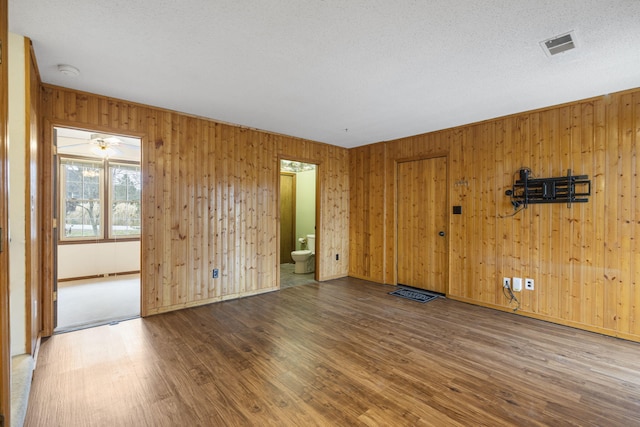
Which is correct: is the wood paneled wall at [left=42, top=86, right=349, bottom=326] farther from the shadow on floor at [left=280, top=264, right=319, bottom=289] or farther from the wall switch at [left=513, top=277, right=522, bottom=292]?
the wall switch at [left=513, top=277, right=522, bottom=292]

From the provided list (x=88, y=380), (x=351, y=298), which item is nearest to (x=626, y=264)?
(x=351, y=298)

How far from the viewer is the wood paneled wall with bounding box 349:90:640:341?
3.06 metres

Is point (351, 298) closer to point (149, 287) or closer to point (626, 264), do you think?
point (149, 287)

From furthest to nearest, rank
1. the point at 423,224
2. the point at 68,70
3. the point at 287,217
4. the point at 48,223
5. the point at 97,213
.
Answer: the point at 287,217
the point at 97,213
the point at 423,224
the point at 48,223
the point at 68,70

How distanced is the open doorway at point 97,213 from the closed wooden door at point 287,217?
3.16 meters

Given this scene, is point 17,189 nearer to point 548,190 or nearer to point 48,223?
point 48,223

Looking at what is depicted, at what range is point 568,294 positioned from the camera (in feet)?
11.1

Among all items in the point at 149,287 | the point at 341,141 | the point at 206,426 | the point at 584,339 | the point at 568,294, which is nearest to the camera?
the point at 206,426

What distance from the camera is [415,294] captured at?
15.0ft

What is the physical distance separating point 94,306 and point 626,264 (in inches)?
253

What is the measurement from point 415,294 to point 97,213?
6.13m

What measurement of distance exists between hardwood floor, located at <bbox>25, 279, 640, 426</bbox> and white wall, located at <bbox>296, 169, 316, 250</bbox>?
3.59 metres

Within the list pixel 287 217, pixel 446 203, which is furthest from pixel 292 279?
pixel 446 203

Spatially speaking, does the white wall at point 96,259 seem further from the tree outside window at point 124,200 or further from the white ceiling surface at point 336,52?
the white ceiling surface at point 336,52
